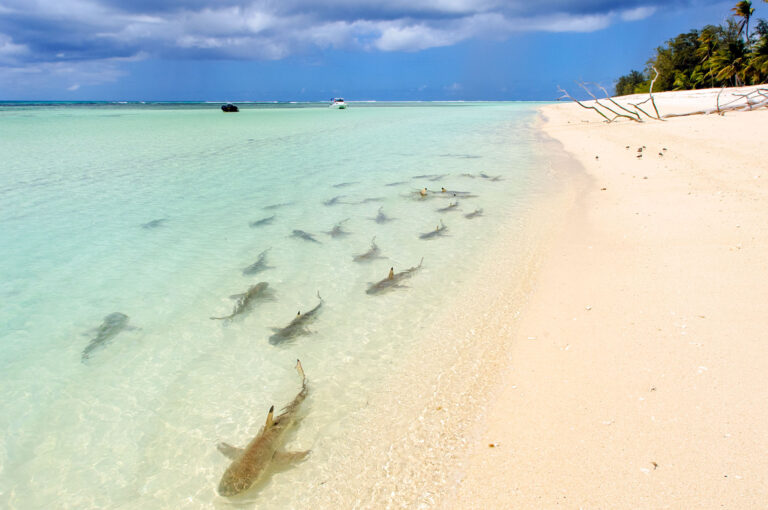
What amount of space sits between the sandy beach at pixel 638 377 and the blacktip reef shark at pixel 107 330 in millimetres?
4037

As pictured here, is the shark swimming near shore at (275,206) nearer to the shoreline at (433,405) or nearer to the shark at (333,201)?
the shark at (333,201)

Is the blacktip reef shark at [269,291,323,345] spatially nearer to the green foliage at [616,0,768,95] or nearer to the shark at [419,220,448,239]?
the shark at [419,220,448,239]

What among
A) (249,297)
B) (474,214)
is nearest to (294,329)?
(249,297)

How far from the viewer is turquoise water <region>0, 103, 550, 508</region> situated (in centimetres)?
305

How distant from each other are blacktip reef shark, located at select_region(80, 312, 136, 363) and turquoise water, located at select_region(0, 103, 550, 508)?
0.07 metres

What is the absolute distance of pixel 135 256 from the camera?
273 inches

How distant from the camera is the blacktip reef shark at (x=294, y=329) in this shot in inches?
177

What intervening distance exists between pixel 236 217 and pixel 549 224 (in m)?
6.50

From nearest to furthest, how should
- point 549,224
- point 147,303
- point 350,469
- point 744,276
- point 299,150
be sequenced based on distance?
1. point 350,469
2. point 744,276
3. point 147,303
4. point 549,224
5. point 299,150

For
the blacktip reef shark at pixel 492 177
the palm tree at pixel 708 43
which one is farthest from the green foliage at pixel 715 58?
the blacktip reef shark at pixel 492 177

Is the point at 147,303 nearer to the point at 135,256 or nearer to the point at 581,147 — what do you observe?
the point at 135,256

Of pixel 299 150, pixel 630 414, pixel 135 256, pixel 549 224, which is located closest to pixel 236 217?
pixel 135 256

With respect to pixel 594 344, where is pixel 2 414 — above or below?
below

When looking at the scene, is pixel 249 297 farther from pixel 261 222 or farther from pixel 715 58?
pixel 715 58
